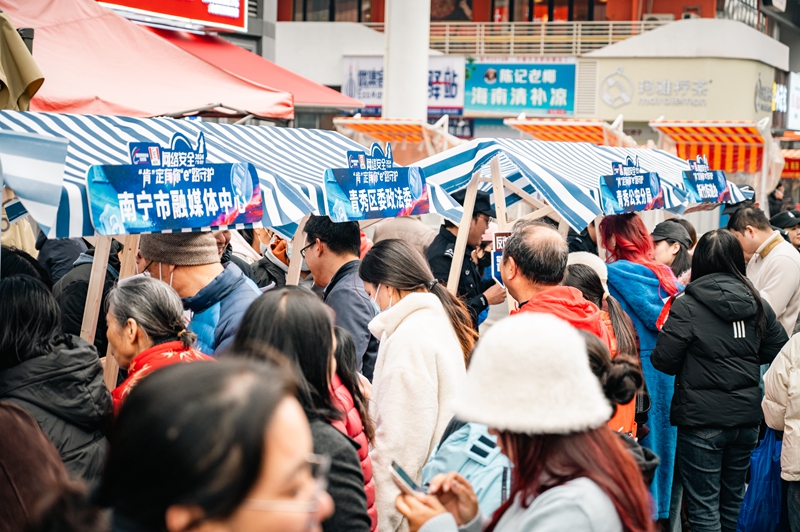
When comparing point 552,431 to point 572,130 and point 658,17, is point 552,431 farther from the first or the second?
point 658,17

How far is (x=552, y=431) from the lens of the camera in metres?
2.03

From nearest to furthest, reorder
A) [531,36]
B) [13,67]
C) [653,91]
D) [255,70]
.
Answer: [13,67] → [255,70] → [653,91] → [531,36]

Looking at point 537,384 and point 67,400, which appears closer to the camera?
point 537,384

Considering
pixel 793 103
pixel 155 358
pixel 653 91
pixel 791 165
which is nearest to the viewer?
pixel 155 358

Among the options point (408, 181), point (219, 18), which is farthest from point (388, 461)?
point (219, 18)

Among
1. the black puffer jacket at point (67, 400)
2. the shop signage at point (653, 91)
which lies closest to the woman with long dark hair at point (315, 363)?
the black puffer jacket at point (67, 400)

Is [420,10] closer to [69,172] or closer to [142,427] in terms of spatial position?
[69,172]

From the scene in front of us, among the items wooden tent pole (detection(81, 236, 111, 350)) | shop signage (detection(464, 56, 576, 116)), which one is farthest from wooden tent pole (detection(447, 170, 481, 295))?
shop signage (detection(464, 56, 576, 116))

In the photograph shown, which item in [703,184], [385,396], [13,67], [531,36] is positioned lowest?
[385,396]

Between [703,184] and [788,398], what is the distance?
15.0 feet

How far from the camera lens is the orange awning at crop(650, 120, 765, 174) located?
40.3ft

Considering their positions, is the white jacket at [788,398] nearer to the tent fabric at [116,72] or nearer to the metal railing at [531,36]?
the tent fabric at [116,72]

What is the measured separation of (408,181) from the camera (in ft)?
16.6

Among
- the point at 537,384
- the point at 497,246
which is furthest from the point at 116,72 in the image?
the point at 537,384
